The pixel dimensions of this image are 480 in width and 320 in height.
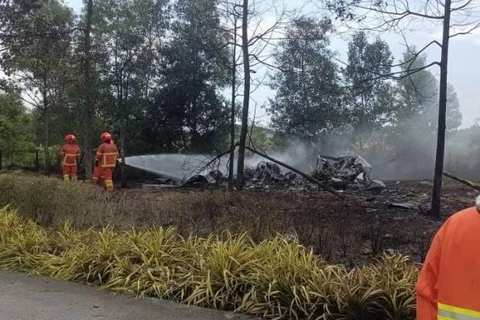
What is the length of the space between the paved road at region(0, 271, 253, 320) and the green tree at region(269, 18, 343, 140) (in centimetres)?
1759

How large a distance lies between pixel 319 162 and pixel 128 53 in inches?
356

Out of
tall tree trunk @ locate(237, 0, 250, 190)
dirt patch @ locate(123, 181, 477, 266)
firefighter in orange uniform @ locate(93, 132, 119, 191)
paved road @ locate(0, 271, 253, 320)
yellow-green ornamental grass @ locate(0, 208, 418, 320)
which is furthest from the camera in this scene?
firefighter in orange uniform @ locate(93, 132, 119, 191)

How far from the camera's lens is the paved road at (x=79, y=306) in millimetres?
4516

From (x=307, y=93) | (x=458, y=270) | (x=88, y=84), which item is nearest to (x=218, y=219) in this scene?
(x=458, y=270)

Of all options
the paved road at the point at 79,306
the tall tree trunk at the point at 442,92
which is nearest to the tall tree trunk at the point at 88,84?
the tall tree trunk at the point at 442,92

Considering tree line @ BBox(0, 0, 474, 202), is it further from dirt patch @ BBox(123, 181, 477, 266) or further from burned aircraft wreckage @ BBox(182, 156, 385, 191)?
dirt patch @ BBox(123, 181, 477, 266)

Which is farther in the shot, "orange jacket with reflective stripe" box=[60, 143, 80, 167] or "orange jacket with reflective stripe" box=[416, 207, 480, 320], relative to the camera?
"orange jacket with reflective stripe" box=[60, 143, 80, 167]

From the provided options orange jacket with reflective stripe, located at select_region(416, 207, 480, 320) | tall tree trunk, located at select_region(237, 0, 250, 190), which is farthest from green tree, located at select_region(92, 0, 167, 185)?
orange jacket with reflective stripe, located at select_region(416, 207, 480, 320)

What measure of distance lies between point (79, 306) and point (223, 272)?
1252mm

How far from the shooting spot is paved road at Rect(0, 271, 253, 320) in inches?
178

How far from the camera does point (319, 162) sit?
65.2 ft

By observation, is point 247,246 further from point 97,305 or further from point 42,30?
point 42,30

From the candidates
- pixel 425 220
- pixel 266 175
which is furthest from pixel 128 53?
pixel 425 220

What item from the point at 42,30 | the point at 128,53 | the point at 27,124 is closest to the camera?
A: the point at 42,30
